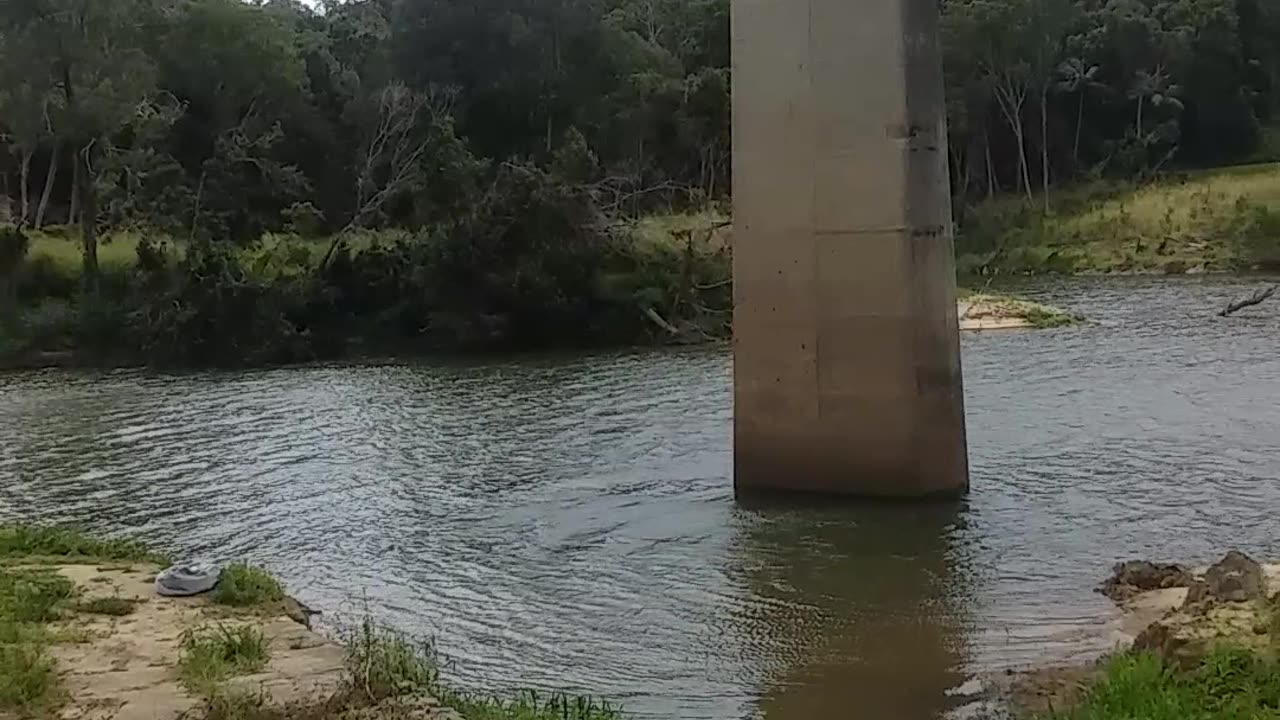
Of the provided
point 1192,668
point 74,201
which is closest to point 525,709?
point 1192,668

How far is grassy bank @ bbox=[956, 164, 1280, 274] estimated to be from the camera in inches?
2154

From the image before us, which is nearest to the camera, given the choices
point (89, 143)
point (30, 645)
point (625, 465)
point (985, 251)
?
point (30, 645)

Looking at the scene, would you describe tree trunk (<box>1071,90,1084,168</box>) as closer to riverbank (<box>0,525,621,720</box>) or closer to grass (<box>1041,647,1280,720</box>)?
riverbank (<box>0,525,621,720</box>)

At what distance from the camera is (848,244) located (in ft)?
53.2

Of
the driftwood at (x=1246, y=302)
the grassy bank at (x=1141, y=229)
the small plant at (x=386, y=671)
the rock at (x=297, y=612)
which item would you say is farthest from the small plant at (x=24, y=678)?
the grassy bank at (x=1141, y=229)

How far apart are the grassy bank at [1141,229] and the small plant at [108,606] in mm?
48678

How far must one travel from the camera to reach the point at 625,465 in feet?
65.3

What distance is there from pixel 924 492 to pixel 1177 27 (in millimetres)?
59361

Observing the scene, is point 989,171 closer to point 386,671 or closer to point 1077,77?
point 1077,77

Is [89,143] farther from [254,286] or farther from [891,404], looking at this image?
[891,404]

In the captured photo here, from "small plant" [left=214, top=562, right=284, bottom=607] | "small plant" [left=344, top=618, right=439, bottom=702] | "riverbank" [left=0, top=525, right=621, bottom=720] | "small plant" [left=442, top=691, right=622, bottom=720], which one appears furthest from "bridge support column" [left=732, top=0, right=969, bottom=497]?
"small plant" [left=442, top=691, right=622, bottom=720]

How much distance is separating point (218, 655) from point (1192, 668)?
18.4ft

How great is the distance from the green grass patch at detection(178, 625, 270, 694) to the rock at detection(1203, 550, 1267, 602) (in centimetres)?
629

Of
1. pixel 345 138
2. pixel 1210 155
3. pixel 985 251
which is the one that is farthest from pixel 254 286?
pixel 1210 155
